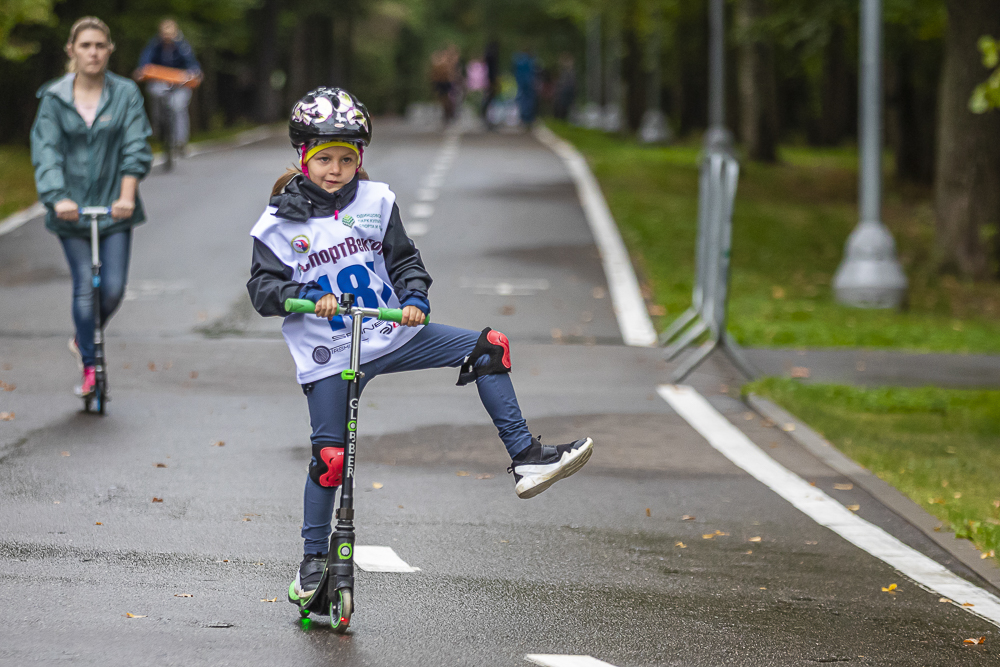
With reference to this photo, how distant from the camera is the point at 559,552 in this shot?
6082mm

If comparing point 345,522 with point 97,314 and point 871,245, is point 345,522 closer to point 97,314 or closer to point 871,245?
point 97,314

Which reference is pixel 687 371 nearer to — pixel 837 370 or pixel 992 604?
pixel 837 370

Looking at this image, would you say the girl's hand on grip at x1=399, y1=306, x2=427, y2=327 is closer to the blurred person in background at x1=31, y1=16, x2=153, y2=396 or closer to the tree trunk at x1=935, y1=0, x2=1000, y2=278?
the blurred person in background at x1=31, y1=16, x2=153, y2=396

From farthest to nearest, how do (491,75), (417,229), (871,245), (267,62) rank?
(267,62) < (491,75) < (417,229) < (871,245)

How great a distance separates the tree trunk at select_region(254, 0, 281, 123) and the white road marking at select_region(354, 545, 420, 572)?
3676 centimetres

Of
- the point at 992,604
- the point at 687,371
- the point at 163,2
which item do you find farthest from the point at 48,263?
the point at 163,2

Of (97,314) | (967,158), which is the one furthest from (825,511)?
(967,158)

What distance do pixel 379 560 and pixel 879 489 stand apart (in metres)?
2.93

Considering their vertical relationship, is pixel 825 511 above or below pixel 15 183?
above

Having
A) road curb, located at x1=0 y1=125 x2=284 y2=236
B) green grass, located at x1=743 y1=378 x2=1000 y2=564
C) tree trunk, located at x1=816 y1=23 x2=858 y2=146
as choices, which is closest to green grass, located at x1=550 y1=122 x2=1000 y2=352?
green grass, located at x1=743 y1=378 x2=1000 y2=564

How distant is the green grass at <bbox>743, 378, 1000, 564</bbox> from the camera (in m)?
7.38

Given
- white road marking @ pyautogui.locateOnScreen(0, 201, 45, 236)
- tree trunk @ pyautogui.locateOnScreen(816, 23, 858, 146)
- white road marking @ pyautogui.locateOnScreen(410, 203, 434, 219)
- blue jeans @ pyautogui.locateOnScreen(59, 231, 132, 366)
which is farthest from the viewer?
tree trunk @ pyautogui.locateOnScreen(816, 23, 858, 146)

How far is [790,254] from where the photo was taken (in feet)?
63.4

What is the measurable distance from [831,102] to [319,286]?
39.9 m
